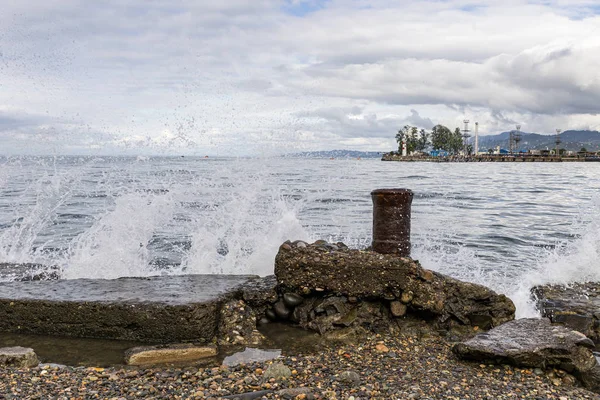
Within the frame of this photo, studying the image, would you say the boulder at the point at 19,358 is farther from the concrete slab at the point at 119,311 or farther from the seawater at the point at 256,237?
the seawater at the point at 256,237

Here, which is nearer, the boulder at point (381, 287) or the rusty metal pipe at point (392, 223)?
the boulder at point (381, 287)

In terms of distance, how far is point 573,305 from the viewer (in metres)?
6.80

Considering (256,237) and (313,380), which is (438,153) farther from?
(313,380)

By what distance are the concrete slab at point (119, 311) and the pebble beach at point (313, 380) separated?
2.24 feet

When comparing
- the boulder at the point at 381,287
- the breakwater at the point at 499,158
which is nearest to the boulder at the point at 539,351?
the boulder at the point at 381,287

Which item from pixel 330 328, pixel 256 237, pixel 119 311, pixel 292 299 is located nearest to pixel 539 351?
pixel 330 328

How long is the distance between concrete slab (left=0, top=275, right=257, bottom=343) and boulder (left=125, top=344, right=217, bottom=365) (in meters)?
0.27

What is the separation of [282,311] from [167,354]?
1500 mm

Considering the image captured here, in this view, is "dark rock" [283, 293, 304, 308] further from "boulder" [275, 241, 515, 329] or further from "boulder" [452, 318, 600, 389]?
"boulder" [452, 318, 600, 389]

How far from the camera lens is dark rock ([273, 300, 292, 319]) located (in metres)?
6.09

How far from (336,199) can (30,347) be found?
53.8 feet

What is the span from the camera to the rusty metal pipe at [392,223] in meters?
6.41

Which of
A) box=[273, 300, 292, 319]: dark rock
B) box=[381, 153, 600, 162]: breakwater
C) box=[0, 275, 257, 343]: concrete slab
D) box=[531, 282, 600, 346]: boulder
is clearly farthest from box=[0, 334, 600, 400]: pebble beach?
box=[381, 153, 600, 162]: breakwater

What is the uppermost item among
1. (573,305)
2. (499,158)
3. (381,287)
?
(499,158)
